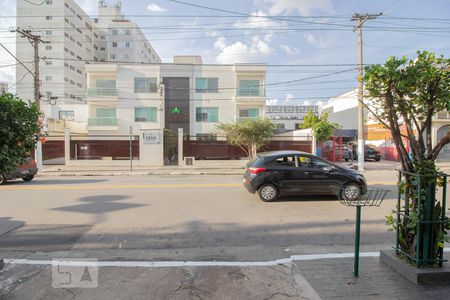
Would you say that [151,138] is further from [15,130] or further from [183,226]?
[15,130]

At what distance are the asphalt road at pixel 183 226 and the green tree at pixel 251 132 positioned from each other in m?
10.7

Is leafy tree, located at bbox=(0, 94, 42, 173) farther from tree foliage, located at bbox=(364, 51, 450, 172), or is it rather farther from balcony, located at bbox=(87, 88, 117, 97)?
balcony, located at bbox=(87, 88, 117, 97)

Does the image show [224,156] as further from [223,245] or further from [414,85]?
[414,85]

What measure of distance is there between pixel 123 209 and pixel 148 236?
245 cm

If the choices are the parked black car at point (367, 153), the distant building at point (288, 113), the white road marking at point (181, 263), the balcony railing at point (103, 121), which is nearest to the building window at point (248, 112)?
the parked black car at point (367, 153)

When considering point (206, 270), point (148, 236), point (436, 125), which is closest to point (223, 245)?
point (206, 270)

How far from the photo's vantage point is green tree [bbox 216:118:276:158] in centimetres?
1981

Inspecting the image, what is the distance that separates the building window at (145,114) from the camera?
31656 millimetres

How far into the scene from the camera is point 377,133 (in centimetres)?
3325

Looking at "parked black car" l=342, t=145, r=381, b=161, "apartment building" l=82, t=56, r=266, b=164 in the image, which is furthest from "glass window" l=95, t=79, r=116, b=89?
"parked black car" l=342, t=145, r=381, b=161

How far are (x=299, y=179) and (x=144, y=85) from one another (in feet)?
89.3

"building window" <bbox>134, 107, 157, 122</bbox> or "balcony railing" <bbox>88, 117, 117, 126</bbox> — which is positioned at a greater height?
"building window" <bbox>134, 107, 157, 122</bbox>

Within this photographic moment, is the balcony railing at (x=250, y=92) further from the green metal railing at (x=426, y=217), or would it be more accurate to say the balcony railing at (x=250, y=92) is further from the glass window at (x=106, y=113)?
the green metal railing at (x=426, y=217)

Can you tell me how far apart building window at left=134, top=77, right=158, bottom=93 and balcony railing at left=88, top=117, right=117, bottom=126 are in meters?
4.08
